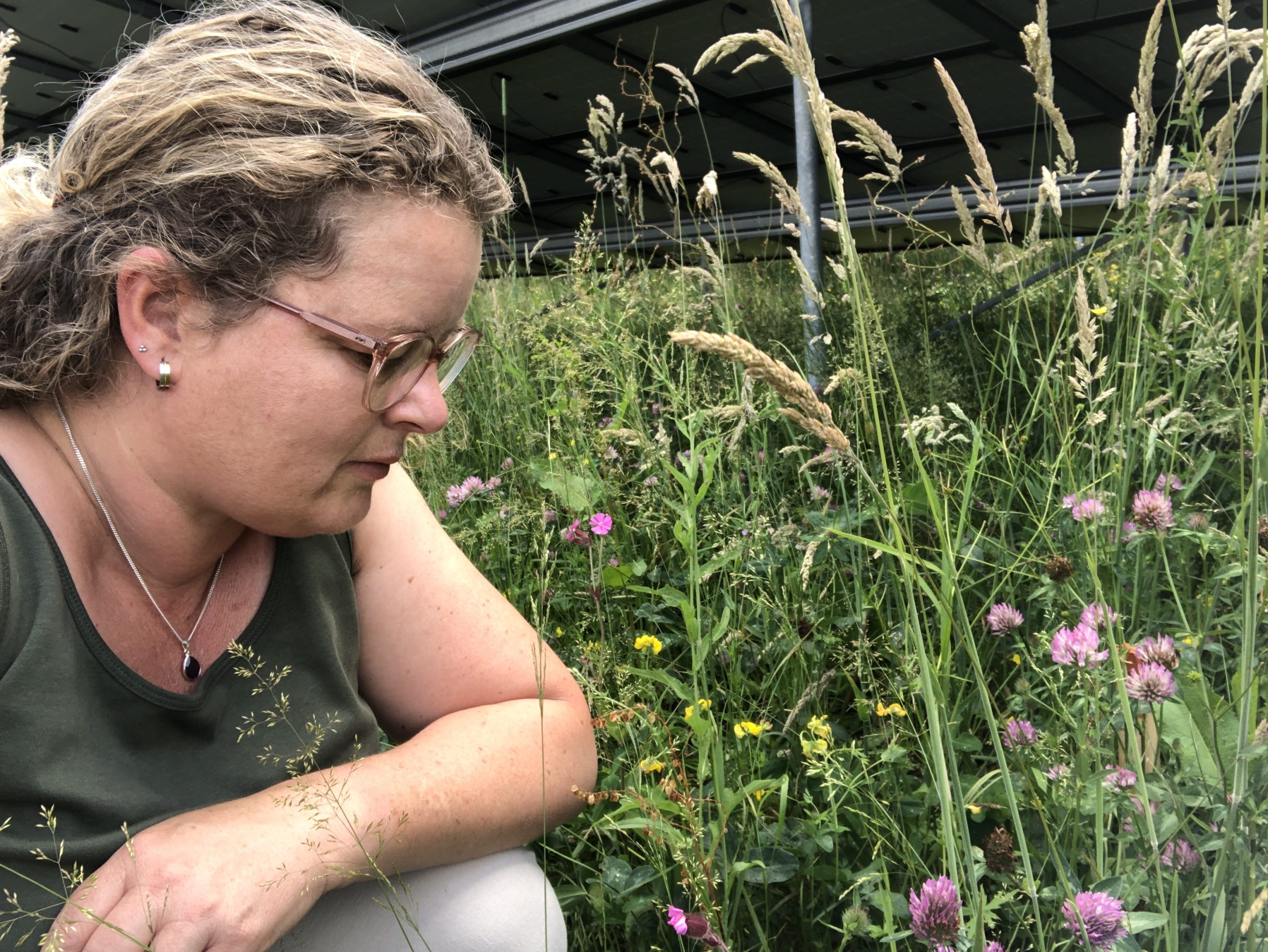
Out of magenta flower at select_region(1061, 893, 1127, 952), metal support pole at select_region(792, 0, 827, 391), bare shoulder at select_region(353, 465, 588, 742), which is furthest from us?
metal support pole at select_region(792, 0, 827, 391)

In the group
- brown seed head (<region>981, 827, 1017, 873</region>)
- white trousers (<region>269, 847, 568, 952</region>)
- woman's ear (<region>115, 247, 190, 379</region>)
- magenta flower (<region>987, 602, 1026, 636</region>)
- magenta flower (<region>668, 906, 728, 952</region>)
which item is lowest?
white trousers (<region>269, 847, 568, 952</region>)

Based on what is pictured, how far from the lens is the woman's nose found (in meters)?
1.34

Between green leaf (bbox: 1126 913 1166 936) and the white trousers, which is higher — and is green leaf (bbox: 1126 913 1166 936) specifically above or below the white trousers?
above

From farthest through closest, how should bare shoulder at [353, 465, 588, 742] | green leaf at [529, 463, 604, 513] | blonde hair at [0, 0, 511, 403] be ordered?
green leaf at [529, 463, 604, 513]
bare shoulder at [353, 465, 588, 742]
blonde hair at [0, 0, 511, 403]

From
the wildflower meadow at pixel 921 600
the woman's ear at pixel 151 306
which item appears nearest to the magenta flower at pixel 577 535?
the wildflower meadow at pixel 921 600

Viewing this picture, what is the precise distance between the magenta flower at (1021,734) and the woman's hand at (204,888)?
0.83 meters

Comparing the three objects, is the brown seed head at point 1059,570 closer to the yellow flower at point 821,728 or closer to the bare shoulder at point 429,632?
the yellow flower at point 821,728

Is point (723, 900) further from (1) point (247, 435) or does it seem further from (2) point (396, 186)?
(2) point (396, 186)

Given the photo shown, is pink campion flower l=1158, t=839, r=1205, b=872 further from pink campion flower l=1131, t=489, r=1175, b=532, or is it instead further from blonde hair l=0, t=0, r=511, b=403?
blonde hair l=0, t=0, r=511, b=403

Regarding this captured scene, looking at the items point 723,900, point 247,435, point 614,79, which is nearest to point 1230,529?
point 723,900

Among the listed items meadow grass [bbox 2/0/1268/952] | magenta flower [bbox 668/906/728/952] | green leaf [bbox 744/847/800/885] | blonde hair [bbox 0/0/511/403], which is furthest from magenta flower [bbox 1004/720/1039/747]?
blonde hair [bbox 0/0/511/403]

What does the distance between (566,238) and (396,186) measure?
223 inches

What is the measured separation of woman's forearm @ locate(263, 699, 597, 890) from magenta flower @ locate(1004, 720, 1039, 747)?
0.57 metres

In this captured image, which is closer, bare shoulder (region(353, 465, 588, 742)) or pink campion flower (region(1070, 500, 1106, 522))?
pink campion flower (region(1070, 500, 1106, 522))
